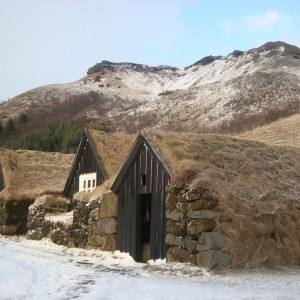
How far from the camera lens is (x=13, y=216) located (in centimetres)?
2711

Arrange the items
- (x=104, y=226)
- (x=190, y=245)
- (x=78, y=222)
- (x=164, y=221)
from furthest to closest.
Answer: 1. (x=78, y=222)
2. (x=104, y=226)
3. (x=164, y=221)
4. (x=190, y=245)

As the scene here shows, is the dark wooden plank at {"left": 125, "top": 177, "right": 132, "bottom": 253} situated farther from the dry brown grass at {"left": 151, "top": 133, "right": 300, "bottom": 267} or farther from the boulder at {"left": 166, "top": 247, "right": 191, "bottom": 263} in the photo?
Answer: the boulder at {"left": 166, "top": 247, "right": 191, "bottom": 263}

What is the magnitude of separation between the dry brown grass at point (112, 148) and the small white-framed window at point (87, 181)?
3.69 feet

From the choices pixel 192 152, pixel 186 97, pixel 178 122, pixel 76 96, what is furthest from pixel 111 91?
pixel 192 152

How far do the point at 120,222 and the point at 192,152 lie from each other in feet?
13.1

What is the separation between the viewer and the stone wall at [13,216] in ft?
87.9

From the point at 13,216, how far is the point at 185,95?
73.0m

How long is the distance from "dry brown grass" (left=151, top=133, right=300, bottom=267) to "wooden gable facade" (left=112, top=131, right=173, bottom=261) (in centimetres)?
51

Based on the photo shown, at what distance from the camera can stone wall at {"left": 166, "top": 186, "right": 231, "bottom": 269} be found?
12500mm

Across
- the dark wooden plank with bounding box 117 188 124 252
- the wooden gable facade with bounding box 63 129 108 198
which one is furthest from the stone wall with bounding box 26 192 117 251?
the wooden gable facade with bounding box 63 129 108 198

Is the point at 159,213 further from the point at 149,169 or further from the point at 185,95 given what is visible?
the point at 185,95

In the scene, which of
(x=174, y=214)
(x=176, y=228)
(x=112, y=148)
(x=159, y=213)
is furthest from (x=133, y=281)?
(x=112, y=148)

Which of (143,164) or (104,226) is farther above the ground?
(143,164)

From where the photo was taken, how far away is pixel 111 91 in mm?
140000
